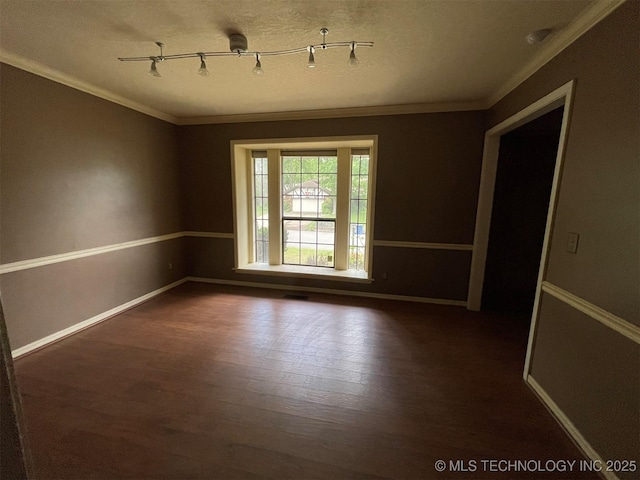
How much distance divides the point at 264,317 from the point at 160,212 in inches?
84.9

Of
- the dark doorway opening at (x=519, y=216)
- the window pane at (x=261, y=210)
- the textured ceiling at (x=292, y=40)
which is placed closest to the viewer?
the textured ceiling at (x=292, y=40)

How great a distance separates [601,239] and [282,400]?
218 cm

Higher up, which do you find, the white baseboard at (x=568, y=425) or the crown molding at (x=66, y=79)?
the crown molding at (x=66, y=79)

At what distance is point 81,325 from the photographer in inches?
109

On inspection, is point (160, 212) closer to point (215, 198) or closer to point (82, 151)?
point (215, 198)

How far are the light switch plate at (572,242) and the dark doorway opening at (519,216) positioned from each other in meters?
1.59

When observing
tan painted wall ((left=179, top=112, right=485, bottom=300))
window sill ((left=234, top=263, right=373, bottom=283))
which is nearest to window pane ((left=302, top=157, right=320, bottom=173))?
tan painted wall ((left=179, top=112, right=485, bottom=300))

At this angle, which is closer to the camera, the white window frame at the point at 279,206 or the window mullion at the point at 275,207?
the white window frame at the point at 279,206

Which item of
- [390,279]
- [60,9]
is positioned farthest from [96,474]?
[390,279]

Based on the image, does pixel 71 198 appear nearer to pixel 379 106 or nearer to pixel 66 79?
pixel 66 79

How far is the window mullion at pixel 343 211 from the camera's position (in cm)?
385

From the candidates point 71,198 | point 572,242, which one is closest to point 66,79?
point 71,198

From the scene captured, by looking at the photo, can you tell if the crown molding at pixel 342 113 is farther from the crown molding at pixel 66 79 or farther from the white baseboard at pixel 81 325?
the white baseboard at pixel 81 325

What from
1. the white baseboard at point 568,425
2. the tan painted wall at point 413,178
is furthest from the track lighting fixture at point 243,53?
the white baseboard at point 568,425
